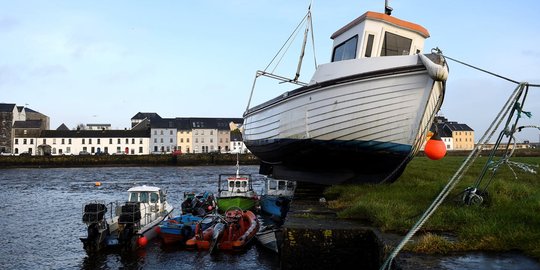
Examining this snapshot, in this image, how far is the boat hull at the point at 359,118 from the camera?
15.2 m

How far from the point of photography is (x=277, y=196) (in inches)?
904

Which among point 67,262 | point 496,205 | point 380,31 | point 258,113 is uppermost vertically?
point 380,31

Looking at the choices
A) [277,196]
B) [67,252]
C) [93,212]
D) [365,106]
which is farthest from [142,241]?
[365,106]

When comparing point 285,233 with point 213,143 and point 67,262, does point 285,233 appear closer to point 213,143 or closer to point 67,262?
point 67,262

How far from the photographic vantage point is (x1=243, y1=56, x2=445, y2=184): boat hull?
1519cm

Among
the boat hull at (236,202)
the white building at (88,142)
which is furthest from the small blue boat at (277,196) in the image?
the white building at (88,142)

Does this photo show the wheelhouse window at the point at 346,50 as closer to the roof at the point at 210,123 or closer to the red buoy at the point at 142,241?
the red buoy at the point at 142,241

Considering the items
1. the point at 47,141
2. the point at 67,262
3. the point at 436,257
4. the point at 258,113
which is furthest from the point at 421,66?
the point at 47,141

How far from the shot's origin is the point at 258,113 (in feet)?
77.1

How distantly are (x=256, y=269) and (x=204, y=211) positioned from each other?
990 centimetres

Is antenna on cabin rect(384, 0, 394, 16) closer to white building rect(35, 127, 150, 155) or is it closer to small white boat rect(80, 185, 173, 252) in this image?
small white boat rect(80, 185, 173, 252)

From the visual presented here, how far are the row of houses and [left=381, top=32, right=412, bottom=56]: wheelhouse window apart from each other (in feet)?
280

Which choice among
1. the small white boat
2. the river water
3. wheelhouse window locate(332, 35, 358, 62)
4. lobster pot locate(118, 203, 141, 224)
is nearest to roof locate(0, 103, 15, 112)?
the river water

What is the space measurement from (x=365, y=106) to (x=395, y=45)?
3514mm
